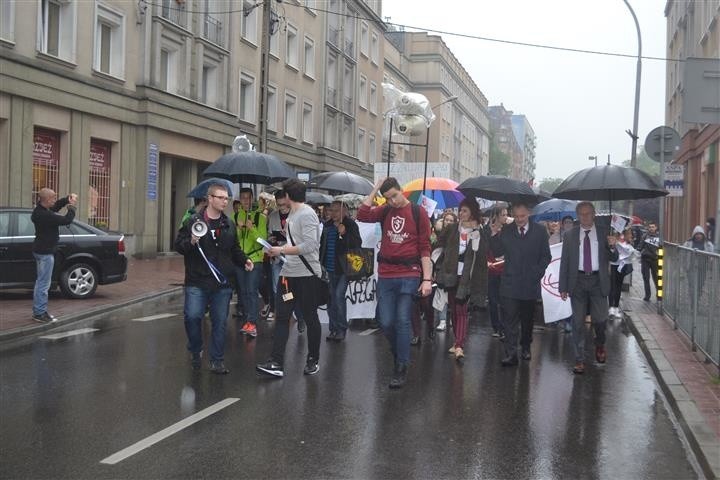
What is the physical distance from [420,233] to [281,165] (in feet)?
15.8

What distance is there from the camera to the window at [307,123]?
3884cm

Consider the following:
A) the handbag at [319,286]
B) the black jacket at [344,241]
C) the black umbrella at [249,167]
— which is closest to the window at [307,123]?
the black umbrella at [249,167]

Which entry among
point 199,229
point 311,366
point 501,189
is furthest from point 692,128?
point 199,229

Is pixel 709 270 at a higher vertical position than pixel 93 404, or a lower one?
higher

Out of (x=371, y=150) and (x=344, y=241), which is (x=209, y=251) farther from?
(x=371, y=150)

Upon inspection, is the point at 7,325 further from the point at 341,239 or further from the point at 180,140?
the point at 180,140

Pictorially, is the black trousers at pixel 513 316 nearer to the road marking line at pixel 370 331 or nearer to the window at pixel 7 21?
the road marking line at pixel 370 331

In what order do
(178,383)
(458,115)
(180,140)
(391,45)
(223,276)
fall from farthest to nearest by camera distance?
(458,115)
(391,45)
(180,140)
(223,276)
(178,383)

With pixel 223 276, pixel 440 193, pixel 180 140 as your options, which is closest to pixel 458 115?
pixel 180 140

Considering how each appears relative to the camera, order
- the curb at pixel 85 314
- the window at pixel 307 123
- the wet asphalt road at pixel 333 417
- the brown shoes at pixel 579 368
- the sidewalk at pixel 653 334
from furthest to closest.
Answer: the window at pixel 307 123 → the curb at pixel 85 314 → the brown shoes at pixel 579 368 → the sidewalk at pixel 653 334 → the wet asphalt road at pixel 333 417

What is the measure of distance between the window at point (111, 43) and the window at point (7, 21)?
383cm

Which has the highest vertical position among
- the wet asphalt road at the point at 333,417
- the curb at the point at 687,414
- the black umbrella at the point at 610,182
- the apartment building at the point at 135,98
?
the apartment building at the point at 135,98

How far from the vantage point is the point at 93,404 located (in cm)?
641

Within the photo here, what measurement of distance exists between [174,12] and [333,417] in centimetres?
2255
